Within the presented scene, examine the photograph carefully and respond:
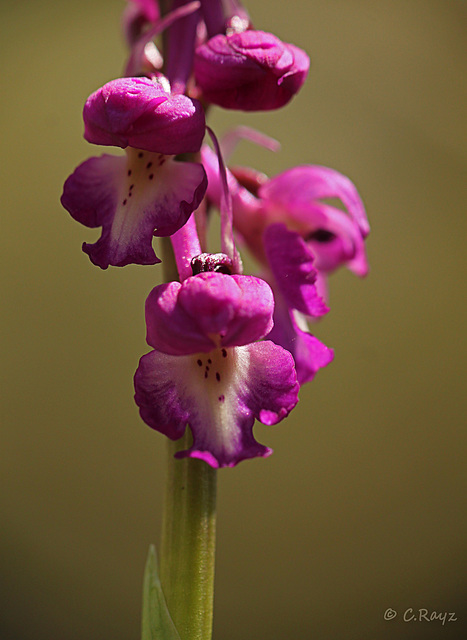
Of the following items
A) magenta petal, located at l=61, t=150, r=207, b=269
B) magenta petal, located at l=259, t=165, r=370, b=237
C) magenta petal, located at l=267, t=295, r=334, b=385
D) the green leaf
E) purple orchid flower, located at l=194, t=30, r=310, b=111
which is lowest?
the green leaf

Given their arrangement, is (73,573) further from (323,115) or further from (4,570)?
(323,115)

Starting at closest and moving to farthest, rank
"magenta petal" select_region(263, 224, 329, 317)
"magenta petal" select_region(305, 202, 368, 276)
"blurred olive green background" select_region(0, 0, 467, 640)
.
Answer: "magenta petal" select_region(263, 224, 329, 317)
"magenta petal" select_region(305, 202, 368, 276)
"blurred olive green background" select_region(0, 0, 467, 640)

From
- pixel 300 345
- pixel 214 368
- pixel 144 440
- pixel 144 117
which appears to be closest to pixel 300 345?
pixel 300 345

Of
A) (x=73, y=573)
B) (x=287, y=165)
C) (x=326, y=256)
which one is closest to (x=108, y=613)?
(x=73, y=573)

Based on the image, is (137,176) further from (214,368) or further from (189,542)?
(189,542)

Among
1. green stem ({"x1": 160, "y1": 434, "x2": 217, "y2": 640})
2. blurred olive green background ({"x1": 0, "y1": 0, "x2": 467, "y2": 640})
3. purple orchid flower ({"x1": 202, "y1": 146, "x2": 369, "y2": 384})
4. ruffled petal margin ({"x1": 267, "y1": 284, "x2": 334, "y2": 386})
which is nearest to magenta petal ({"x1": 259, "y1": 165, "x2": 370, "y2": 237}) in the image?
purple orchid flower ({"x1": 202, "y1": 146, "x2": 369, "y2": 384})

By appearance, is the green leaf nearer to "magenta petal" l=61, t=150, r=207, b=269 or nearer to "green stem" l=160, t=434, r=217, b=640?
"green stem" l=160, t=434, r=217, b=640
